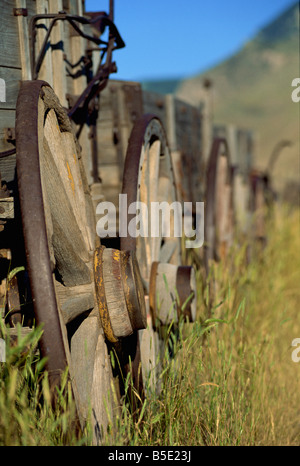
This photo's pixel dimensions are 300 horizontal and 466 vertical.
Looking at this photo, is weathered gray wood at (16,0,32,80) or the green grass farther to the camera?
weathered gray wood at (16,0,32,80)

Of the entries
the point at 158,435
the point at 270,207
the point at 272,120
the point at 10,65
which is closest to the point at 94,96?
the point at 10,65

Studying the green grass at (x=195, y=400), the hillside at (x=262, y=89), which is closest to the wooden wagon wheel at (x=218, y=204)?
the green grass at (x=195, y=400)

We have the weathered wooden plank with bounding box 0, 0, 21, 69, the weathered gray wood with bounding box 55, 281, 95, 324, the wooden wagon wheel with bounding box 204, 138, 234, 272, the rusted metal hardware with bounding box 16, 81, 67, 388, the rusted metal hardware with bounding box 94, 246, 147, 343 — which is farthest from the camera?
the wooden wagon wheel with bounding box 204, 138, 234, 272

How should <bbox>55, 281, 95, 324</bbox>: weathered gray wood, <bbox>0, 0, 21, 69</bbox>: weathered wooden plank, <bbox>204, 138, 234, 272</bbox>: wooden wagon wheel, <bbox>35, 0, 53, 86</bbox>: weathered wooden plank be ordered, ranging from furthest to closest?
<bbox>204, 138, 234, 272</bbox>: wooden wagon wheel
<bbox>35, 0, 53, 86</bbox>: weathered wooden plank
<bbox>0, 0, 21, 69</bbox>: weathered wooden plank
<bbox>55, 281, 95, 324</bbox>: weathered gray wood

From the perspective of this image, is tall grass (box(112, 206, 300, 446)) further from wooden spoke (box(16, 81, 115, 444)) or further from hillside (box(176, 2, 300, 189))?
hillside (box(176, 2, 300, 189))

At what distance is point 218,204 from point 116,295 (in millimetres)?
2449

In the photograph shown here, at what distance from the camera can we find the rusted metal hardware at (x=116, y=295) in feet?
5.81

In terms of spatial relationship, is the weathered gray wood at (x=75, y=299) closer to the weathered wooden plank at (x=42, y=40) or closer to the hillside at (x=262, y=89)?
the weathered wooden plank at (x=42, y=40)

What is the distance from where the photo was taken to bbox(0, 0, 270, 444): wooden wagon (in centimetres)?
140

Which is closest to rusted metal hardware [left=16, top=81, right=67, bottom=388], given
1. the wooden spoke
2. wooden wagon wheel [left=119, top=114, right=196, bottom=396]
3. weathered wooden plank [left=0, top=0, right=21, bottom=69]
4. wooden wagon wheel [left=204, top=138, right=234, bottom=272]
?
the wooden spoke

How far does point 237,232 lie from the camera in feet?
14.6

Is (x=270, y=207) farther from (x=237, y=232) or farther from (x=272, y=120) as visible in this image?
(x=272, y=120)

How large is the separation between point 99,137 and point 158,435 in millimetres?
2158

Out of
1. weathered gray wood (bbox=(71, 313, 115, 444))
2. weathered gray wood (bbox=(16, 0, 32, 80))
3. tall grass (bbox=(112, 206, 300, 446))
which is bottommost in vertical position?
tall grass (bbox=(112, 206, 300, 446))
